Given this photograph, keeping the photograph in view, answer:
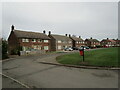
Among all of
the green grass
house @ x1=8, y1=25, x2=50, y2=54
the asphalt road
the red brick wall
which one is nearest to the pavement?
the asphalt road

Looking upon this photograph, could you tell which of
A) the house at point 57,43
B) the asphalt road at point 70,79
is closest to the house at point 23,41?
the house at point 57,43

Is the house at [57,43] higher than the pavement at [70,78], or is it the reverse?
the house at [57,43]

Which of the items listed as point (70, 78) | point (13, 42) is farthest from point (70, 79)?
point (13, 42)

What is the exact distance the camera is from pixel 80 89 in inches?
236

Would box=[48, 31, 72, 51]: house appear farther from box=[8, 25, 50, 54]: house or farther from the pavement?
the pavement

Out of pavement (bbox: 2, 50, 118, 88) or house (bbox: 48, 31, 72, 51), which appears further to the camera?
house (bbox: 48, 31, 72, 51)

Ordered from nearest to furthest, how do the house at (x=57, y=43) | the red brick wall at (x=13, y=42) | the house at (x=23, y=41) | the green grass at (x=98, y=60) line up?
the green grass at (x=98, y=60), the house at (x=23, y=41), the red brick wall at (x=13, y=42), the house at (x=57, y=43)

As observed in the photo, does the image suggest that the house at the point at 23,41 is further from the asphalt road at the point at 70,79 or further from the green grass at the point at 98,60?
the asphalt road at the point at 70,79

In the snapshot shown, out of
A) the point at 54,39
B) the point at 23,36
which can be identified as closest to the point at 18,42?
the point at 23,36

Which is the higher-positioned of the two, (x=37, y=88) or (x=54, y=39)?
(x=54, y=39)

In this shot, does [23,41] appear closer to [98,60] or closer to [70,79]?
Answer: [98,60]

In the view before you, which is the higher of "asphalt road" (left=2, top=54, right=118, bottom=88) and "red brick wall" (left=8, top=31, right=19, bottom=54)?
"red brick wall" (left=8, top=31, right=19, bottom=54)

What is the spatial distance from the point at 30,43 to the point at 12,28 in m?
8.40

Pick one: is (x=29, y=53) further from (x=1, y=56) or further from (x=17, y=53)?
(x=1, y=56)
